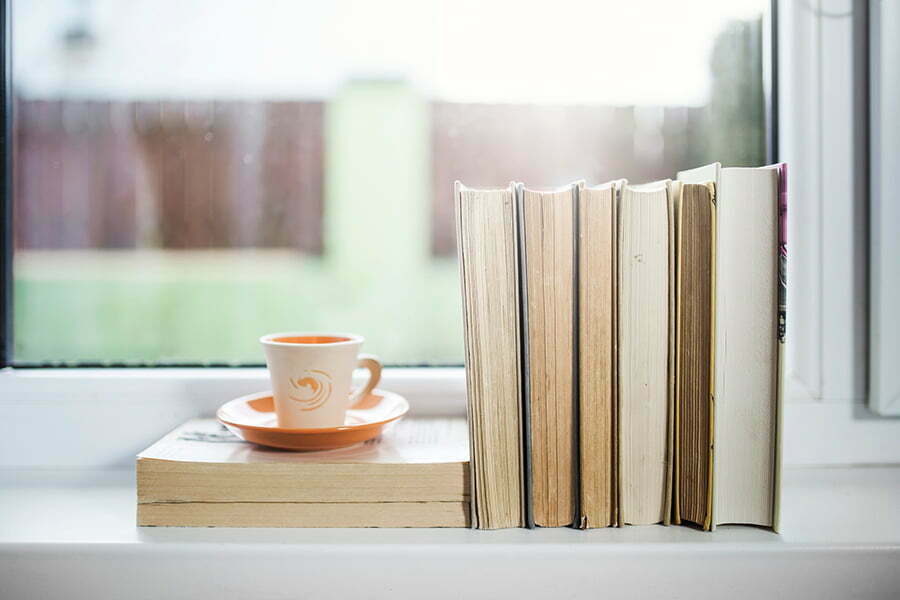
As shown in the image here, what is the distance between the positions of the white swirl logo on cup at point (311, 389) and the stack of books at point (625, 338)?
0.15m

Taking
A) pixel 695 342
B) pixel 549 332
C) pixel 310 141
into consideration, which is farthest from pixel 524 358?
pixel 310 141

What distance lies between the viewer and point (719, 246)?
1.91 ft

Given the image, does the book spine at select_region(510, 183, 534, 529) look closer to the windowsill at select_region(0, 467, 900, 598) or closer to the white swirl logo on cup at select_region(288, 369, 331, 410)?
the windowsill at select_region(0, 467, 900, 598)

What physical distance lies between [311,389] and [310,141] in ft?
1.31

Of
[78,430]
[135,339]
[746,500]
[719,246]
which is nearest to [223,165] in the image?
[135,339]

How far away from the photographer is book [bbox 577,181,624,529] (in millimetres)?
585

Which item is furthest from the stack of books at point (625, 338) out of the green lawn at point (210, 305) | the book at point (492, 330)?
the green lawn at point (210, 305)

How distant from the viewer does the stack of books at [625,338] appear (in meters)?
0.58

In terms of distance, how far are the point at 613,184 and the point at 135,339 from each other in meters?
0.66

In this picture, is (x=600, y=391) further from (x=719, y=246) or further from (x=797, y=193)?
(x=797, y=193)

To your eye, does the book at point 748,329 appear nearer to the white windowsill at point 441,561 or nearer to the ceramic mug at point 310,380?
the white windowsill at point 441,561

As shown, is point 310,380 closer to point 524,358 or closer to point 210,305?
point 524,358

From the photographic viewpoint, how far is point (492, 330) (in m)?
0.58

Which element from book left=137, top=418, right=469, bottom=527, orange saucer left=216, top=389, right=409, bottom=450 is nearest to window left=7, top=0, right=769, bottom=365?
orange saucer left=216, top=389, right=409, bottom=450
